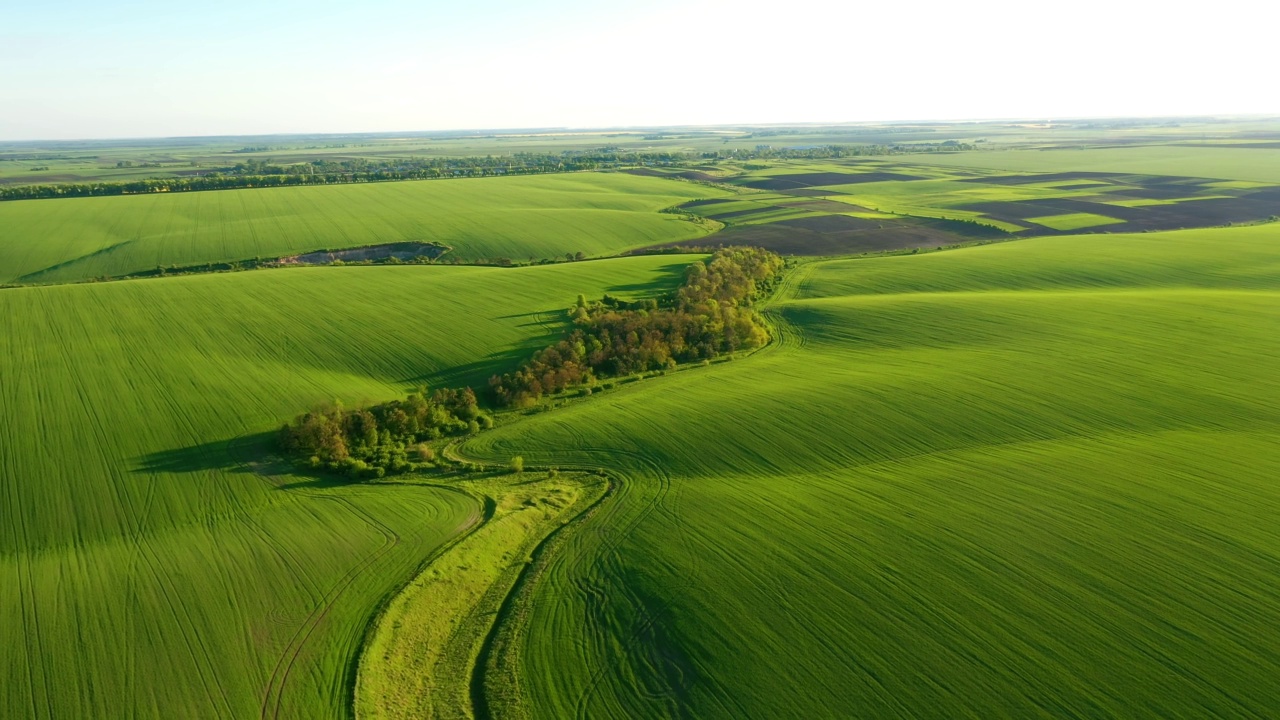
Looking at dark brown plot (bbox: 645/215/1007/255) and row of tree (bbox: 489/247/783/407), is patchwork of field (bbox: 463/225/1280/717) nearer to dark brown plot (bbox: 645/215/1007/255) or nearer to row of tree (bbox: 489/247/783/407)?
row of tree (bbox: 489/247/783/407)

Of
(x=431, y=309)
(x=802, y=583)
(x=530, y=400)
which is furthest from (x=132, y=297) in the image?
(x=802, y=583)

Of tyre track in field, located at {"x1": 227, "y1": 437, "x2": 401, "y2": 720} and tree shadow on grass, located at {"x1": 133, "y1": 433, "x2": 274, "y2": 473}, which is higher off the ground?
tree shadow on grass, located at {"x1": 133, "y1": 433, "x2": 274, "y2": 473}

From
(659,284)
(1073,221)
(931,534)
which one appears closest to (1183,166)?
(1073,221)

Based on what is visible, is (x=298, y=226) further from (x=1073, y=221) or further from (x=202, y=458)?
(x=1073, y=221)

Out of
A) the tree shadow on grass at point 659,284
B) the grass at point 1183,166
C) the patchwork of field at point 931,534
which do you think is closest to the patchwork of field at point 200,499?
the patchwork of field at point 931,534

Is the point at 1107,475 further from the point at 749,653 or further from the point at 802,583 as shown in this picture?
the point at 749,653

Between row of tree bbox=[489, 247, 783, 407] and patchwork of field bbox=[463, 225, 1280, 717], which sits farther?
row of tree bbox=[489, 247, 783, 407]

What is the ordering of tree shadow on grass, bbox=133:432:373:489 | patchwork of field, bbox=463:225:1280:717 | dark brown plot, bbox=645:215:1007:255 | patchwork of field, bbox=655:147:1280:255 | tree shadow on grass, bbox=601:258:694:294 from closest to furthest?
1. patchwork of field, bbox=463:225:1280:717
2. tree shadow on grass, bbox=133:432:373:489
3. tree shadow on grass, bbox=601:258:694:294
4. dark brown plot, bbox=645:215:1007:255
5. patchwork of field, bbox=655:147:1280:255

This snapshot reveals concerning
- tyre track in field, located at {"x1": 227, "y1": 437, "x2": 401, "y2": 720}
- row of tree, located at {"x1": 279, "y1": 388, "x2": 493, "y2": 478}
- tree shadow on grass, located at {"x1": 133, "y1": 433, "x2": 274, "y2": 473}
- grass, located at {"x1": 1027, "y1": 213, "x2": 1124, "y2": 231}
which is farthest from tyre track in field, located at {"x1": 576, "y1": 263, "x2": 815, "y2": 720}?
grass, located at {"x1": 1027, "y1": 213, "x2": 1124, "y2": 231}
